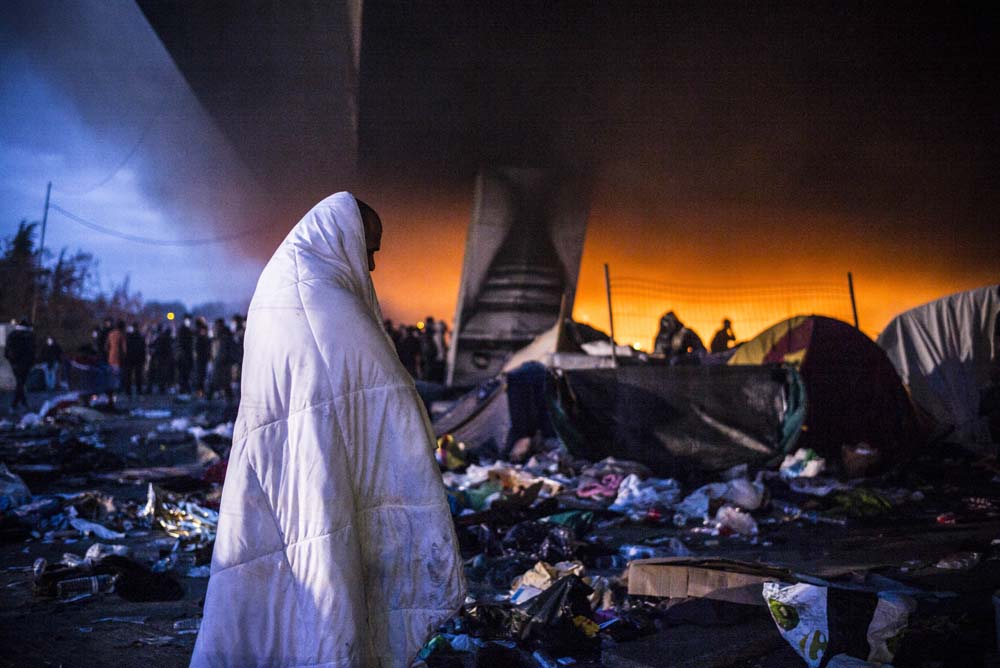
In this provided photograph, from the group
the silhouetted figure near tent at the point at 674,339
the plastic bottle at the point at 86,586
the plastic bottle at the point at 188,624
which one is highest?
the silhouetted figure near tent at the point at 674,339

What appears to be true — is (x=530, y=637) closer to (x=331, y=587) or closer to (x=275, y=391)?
(x=331, y=587)

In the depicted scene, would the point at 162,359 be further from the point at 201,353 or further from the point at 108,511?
the point at 108,511

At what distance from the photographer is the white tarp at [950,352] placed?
1057 centimetres

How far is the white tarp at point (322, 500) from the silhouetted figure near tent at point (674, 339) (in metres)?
9.28

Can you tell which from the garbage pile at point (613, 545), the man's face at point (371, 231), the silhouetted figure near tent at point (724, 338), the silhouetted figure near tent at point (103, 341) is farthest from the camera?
the silhouetted figure near tent at point (103, 341)

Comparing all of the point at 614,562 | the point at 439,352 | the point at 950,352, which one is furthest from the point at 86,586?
the point at 439,352

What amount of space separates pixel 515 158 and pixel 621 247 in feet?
17.1

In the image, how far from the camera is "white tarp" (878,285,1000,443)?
10570 mm

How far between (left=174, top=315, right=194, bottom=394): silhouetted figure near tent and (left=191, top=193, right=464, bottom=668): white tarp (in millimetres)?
15995

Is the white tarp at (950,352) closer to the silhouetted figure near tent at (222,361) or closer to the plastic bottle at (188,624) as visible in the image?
the plastic bottle at (188,624)

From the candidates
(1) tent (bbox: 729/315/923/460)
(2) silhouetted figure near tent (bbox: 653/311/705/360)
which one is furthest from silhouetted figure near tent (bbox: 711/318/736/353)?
(1) tent (bbox: 729/315/923/460)

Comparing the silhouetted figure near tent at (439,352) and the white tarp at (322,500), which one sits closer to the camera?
the white tarp at (322,500)

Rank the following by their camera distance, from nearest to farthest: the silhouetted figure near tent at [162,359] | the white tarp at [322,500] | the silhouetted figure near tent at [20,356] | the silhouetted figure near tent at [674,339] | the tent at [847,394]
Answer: the white tarp at [322,500] → the tent at [847,394] → the silhouetted figure near tent at [674,339] → the silhouetted figure near tent at [20,356] → the silhouetted figure near tent at [162,359]

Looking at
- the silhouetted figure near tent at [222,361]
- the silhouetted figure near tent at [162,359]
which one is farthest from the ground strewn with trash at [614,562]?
the silhouetted figure near tent at [162,359]
